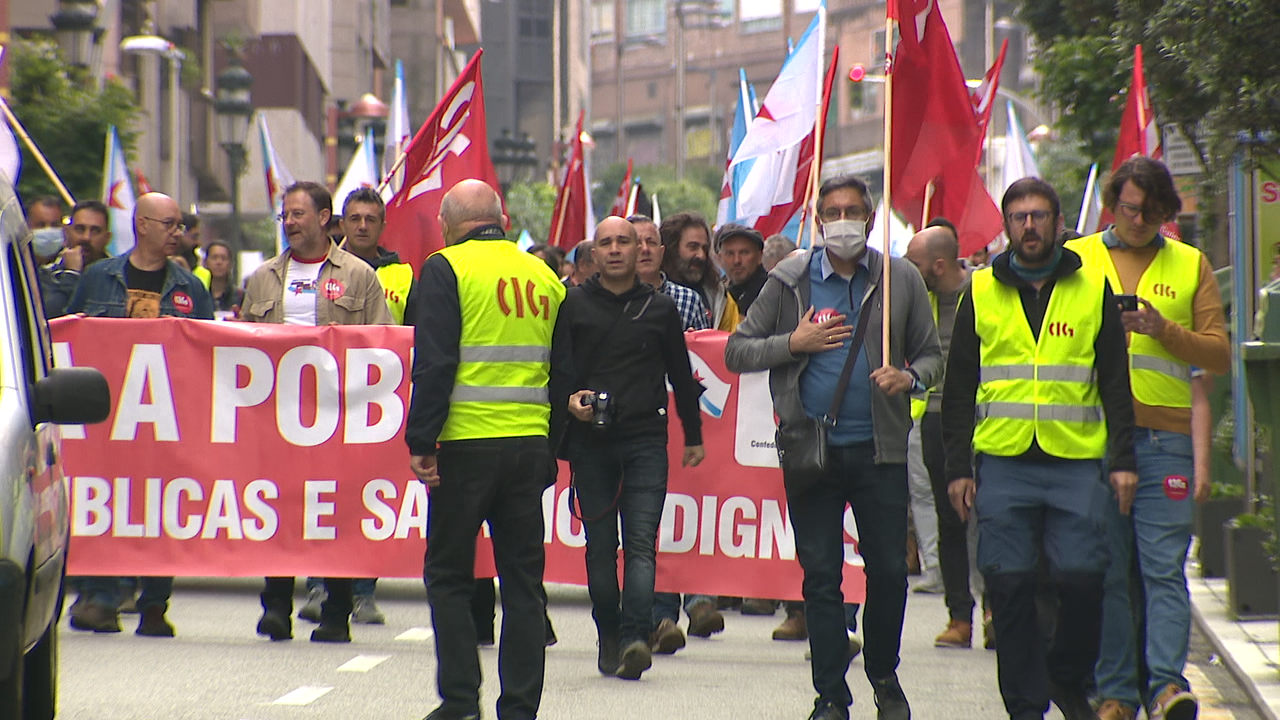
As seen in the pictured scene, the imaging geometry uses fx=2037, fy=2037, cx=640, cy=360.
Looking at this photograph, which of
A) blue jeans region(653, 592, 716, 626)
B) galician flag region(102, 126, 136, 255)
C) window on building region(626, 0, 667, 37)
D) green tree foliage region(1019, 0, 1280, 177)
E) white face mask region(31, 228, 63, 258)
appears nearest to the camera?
green tree foliage region(1019, 0, 1280, 177)

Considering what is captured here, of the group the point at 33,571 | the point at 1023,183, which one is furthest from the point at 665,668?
the point at 33,571

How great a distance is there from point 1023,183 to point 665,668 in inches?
117

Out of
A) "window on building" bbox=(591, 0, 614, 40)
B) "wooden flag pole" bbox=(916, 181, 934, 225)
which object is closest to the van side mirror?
"wooden flag pole" bbox=(916, 181, 934, 225)

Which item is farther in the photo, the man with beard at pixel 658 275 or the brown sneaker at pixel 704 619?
the brown sneaker at pixel 704 619

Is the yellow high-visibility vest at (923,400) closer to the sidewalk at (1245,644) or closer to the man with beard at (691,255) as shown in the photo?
the man with beard at (691,255)

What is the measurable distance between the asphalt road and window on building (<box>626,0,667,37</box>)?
134m

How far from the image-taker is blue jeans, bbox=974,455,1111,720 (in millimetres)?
6613

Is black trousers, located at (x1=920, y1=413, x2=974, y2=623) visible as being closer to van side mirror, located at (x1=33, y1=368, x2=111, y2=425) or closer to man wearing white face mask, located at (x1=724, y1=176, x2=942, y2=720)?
man wearing white face mask, located at (x1=724, y1=176, x2=942, y2=720)

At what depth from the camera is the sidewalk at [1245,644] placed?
7750 millimetres

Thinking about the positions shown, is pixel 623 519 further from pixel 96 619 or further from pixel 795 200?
pixel 795 200

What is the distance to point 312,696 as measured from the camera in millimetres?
7684

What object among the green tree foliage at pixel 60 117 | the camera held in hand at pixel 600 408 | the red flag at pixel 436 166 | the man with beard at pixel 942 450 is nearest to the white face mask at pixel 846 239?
the camera held in hand at pixel 600 408

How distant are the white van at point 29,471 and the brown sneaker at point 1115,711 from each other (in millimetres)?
3492

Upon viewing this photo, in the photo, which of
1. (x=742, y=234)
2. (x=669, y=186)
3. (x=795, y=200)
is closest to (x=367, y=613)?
(x=742, y=234)
